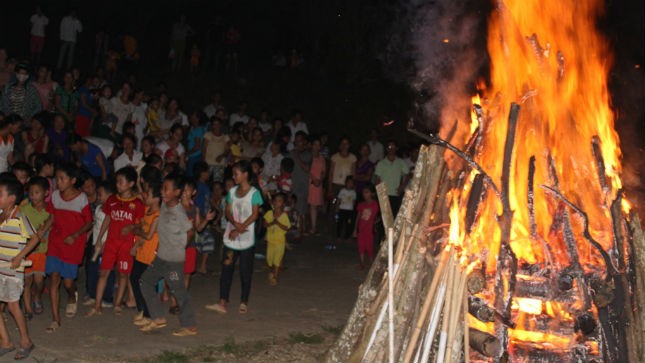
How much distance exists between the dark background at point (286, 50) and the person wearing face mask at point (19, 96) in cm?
848

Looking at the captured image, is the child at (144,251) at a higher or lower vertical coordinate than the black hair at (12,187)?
lower

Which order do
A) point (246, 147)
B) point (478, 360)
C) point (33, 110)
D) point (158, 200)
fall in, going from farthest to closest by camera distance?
point (246, 147)
point (33, 110)
point (158, 200)
point (478, 360)

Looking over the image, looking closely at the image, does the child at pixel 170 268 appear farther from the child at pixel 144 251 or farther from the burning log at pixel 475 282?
the burning log at pixel 475 282

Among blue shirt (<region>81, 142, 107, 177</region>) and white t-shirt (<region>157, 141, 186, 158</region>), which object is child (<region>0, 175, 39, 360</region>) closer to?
blue shirt (<region>81, 142, 107, 177</region>)

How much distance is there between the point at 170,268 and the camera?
9.06 m

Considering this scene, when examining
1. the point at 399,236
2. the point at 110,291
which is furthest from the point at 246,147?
the point at 399,236

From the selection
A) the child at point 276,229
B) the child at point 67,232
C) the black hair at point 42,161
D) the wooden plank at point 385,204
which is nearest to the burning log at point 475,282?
the wooden plank at point 385,204

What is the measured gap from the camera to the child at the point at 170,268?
9023 millimetres

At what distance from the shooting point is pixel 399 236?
295 inches

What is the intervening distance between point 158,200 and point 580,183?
439 cm

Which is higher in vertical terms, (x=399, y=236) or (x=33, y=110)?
(x=33, y=110)

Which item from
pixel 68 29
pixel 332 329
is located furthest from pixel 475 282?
pixel 68 29

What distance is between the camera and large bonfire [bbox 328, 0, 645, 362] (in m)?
6.87

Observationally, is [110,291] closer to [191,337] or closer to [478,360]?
[191,337]
